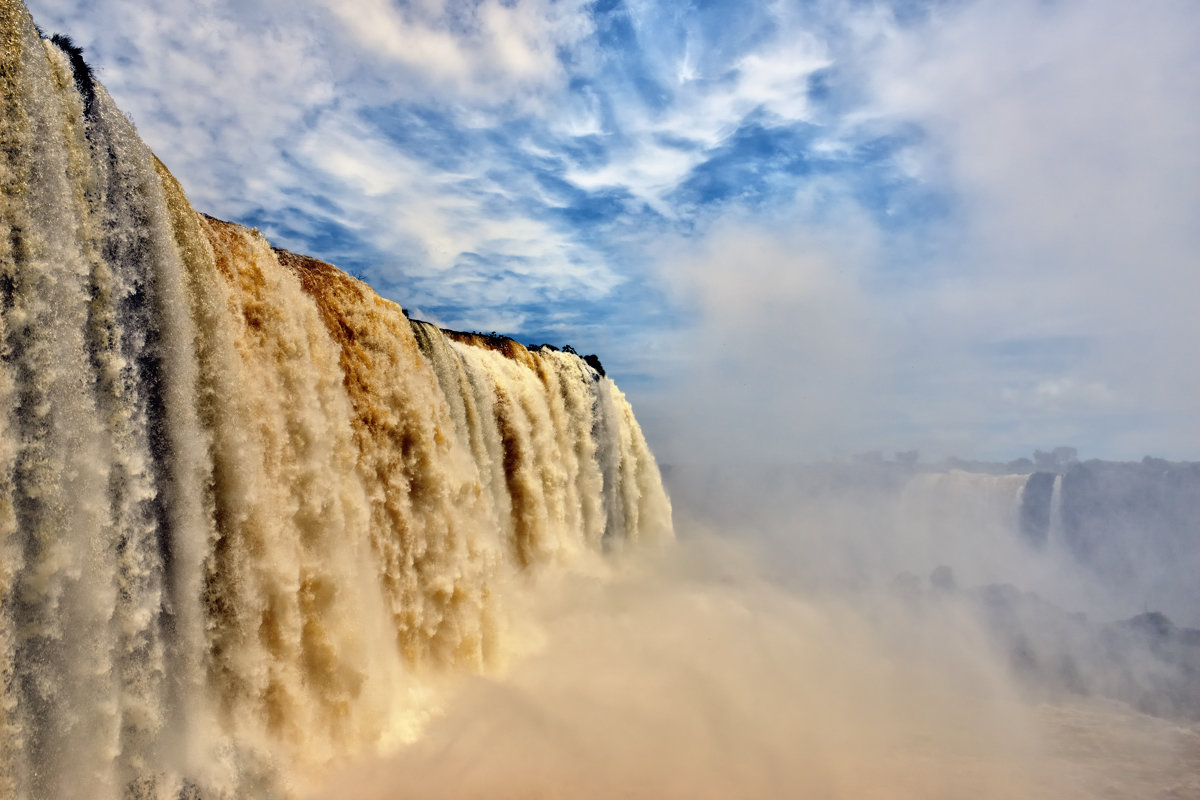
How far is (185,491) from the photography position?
12.4 ft

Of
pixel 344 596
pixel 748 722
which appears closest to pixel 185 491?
pixel 344 596

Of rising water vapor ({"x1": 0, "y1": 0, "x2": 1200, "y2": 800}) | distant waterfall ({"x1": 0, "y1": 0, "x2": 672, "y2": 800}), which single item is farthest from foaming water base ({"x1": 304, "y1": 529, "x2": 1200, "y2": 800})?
distant waterfall ({"x1": 0, "y1": 0, "x2": 672, "y2": 800})

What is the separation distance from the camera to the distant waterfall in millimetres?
2947

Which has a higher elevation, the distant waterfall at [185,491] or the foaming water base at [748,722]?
A: the distant waterfall at [185,491]

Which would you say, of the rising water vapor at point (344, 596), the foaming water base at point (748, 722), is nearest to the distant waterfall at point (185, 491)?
the rising water vapor at point (344, 596)

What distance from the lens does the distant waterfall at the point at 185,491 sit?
2.95 metres

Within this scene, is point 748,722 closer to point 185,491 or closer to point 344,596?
point 344,596

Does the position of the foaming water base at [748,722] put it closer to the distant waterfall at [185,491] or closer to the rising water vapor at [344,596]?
the rising water vapor at [344,596]

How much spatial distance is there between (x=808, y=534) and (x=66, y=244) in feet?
117

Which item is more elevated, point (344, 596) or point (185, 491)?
point (185, 491)

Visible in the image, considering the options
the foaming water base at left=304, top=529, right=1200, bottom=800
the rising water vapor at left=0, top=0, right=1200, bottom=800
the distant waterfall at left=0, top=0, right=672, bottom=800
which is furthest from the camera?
the foaming water base at left=304, top=529, right=1200, bottom=800

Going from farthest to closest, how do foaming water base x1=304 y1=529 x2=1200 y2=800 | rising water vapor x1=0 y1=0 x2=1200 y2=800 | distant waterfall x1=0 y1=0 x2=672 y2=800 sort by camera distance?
foaming water base x1=304 y1=529 x2=1200 y2=800 → rising water vapor x1=0 y1=0 x2=1200 y2=800 → distant waterfall x1=0 y1=0 x2=672 y2=800

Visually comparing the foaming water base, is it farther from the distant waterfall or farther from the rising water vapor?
the distant waterfall

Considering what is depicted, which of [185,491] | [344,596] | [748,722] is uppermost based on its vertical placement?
[185,491]
